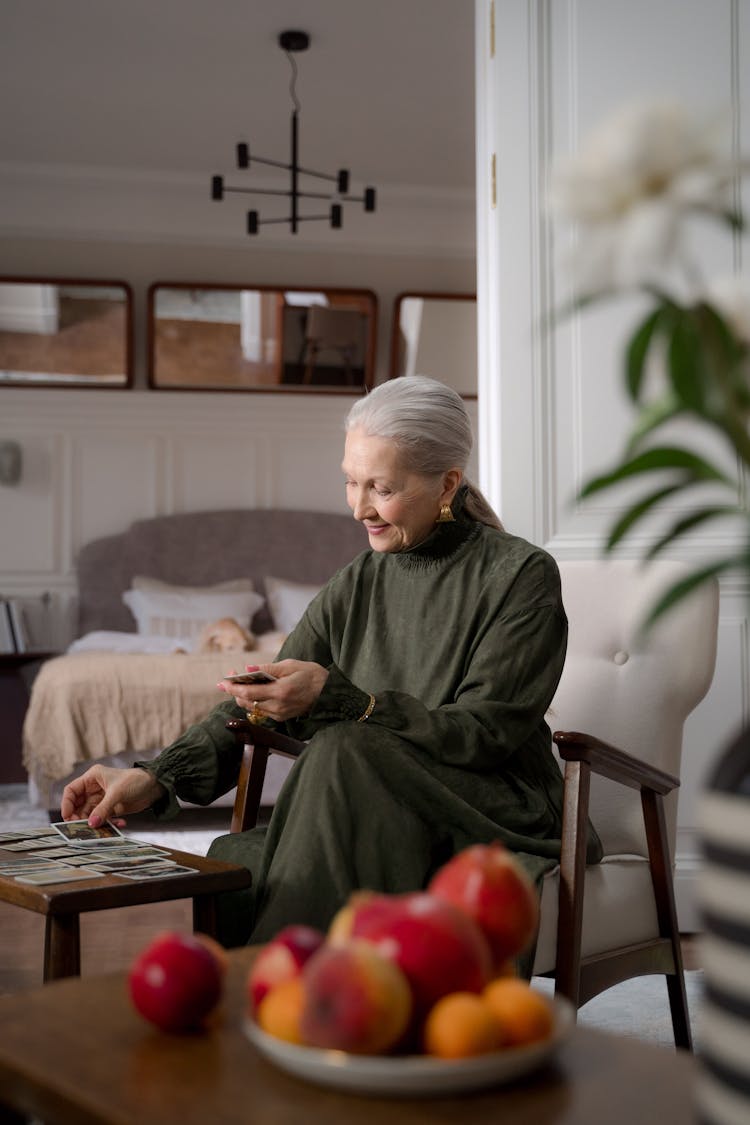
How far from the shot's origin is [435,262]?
804cm

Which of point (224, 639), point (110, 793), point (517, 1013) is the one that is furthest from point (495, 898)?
point (224, 639)

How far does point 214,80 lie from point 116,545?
2737 mm

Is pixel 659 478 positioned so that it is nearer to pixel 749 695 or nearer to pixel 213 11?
pixel 749 695

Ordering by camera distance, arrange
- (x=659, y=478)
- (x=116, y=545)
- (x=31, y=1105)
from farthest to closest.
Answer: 1. (x=116, y=545)
2. (x=659, y=478)
3. (x=31, y=1105)

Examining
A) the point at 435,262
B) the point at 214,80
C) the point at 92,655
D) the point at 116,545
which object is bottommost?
the point at 92,655

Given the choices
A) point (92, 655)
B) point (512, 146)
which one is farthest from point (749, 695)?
point (92, 655)

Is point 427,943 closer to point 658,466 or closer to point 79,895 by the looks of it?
point 658,466

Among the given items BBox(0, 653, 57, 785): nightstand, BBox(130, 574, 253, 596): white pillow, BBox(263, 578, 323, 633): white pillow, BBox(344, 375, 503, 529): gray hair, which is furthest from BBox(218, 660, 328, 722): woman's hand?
BBox(130, 574, 253, 596): white pillow

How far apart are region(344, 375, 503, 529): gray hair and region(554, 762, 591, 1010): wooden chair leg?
70 centimetres

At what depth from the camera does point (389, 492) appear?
241 centimetres

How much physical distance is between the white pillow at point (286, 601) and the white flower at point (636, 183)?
250 inches

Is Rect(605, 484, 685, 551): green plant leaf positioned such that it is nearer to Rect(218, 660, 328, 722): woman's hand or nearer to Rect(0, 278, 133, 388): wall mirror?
Rect(218, 660, 328, 722): woman's hand

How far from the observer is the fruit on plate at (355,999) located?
0.90 meters

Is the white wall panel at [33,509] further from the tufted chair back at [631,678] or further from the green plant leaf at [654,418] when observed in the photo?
the green plant leaf at [654,418]
